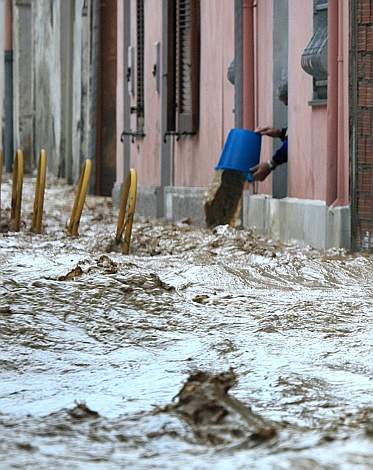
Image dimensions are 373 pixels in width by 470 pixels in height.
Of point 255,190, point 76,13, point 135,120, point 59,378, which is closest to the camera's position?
point 59,378

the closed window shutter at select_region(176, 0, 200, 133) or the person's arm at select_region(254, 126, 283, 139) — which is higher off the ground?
the closed window shutter at select_region(176, 0, 200, 133)

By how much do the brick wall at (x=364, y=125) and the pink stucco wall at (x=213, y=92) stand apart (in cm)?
374

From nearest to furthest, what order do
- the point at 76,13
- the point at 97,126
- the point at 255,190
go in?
1. the point at 255,190
2. the point at 97,126
3. the point at 76,13

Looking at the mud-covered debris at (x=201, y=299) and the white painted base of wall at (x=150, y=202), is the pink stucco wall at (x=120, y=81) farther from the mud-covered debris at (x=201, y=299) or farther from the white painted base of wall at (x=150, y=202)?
the mud-covered debris at (x=201, y=299)

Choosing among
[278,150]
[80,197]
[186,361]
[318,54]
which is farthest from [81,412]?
[278,150]

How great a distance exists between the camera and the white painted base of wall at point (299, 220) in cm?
934

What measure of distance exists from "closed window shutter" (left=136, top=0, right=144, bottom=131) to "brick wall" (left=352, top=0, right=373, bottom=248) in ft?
26.9

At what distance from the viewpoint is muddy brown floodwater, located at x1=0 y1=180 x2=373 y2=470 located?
349 centimetres

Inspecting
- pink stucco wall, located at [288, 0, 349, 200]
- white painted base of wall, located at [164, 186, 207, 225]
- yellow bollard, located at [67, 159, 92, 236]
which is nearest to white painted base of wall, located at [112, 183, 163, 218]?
white painted base of wall, located at [164, 186, 207, 225]

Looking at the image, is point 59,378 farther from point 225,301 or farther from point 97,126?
point 97,126

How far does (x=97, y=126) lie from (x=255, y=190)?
29.4 feet

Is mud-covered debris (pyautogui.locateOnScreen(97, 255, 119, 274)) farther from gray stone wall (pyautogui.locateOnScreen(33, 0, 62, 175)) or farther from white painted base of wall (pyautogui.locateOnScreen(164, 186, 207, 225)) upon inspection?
gray stone wall (pyautogui.locateOnScreen(33, 0, 62, 175))

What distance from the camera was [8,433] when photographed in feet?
12.3

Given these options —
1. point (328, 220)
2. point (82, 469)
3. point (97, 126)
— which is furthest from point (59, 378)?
point (97, 126)
